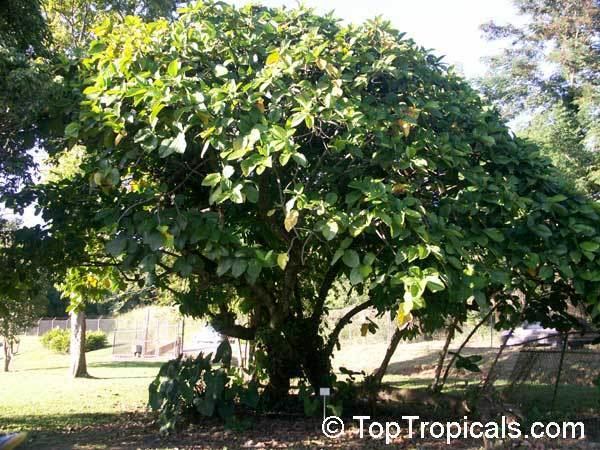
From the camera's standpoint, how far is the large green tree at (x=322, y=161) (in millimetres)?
5664

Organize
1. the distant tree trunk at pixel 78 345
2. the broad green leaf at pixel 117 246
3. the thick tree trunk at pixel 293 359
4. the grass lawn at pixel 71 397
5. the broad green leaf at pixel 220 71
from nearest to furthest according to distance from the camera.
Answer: the broad green leaf at pixel 117 246 < the broad green leaf at pixel 220 71 < the thick tree trunk at pixel 293 359 < the grass lawn at pixel 71 397 < the distant tree trunk at pixel 78 345

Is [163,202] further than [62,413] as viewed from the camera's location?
No

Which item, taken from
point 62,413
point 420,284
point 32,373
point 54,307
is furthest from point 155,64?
point 54,307

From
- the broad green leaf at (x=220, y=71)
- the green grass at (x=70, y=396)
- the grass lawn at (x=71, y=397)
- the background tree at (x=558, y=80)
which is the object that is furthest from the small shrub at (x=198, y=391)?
the background tree at (x=558, y=80)

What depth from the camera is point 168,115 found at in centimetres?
582

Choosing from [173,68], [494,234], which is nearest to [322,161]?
[173,68]

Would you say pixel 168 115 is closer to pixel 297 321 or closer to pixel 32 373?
pixel 297 321

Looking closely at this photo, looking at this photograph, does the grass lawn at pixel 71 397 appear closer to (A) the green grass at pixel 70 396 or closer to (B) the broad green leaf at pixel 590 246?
(A) the green grass at pixel 70 396

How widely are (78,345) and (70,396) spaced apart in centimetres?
447

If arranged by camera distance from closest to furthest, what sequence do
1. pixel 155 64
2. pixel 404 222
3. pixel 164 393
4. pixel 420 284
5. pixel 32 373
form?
pixel 420 284 < pixel 404 222 < pixel 155 64 < pixel 164 393 < pixel 32 373

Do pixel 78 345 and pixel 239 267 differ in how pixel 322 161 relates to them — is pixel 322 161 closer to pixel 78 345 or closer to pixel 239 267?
pixel 239 267

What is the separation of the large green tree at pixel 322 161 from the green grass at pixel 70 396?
4053 mm

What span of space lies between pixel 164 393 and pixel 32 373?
47.2 ft

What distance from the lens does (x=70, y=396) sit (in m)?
13.2
